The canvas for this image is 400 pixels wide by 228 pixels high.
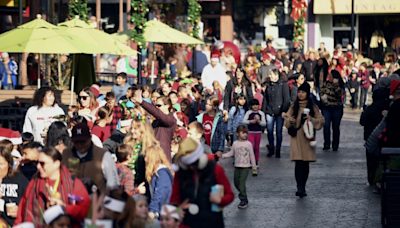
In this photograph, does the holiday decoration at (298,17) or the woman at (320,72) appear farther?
the holiday decoration at (298,17)

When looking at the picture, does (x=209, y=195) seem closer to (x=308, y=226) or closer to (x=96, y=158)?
(x=96, y=158)

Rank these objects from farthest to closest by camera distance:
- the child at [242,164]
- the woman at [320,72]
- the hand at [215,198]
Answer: the woman at [320,72]
the child at [242,164]
the hand at [215,198]

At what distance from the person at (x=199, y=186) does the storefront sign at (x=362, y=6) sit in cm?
3384

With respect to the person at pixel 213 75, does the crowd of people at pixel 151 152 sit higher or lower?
lower

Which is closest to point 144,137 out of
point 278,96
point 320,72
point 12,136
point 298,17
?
point 12,136

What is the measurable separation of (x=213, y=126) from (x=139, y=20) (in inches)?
294

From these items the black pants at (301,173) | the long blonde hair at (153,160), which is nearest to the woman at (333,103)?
the black pants at (301,173)

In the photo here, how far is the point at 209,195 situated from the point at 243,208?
502 cm

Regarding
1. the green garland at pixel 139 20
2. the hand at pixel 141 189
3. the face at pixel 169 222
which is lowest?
the hand at pixel 141 189

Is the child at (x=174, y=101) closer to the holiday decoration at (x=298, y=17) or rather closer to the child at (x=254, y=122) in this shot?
the child at (x=254, y=122)

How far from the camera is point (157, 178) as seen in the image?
917cm

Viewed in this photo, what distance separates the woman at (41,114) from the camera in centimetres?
1247

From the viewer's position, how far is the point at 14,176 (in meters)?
8.42

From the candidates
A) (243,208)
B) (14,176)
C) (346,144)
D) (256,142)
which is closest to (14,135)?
(14,176)
